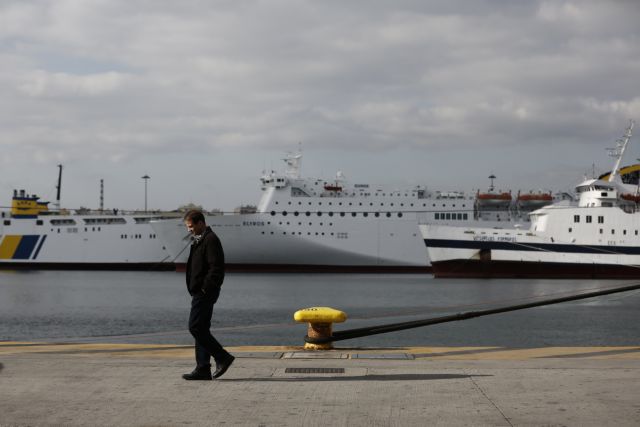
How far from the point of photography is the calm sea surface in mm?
19016

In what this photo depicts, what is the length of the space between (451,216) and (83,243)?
30.5 m

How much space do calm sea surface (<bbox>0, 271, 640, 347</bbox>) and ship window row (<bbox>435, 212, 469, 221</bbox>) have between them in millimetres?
11445

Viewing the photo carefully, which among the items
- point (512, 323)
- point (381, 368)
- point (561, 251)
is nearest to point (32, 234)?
point (561, 251)

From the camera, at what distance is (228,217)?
5900cm

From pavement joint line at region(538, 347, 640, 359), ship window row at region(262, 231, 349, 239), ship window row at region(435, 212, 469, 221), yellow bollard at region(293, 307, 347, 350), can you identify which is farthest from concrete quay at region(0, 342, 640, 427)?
ship window row at region(435, 212, 469, 221)

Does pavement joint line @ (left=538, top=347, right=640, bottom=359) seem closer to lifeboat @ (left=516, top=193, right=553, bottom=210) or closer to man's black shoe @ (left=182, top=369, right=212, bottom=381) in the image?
man's black shoe @ (left=182, top=369, right=212, bottom=381)

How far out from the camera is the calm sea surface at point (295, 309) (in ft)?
62.4

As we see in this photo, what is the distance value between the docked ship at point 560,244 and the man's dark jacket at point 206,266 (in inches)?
1769

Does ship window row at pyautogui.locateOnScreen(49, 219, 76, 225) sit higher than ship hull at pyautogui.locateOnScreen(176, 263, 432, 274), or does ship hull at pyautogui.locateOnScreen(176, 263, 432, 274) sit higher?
ship window row at pyautogui.locateOnScreen(49, 219, 76, 225)

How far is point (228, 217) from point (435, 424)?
5500 cm

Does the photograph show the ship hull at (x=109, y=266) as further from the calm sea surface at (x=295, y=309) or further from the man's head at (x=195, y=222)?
the man's head at (x=195, y=222)

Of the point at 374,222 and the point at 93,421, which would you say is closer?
the point at 93,421

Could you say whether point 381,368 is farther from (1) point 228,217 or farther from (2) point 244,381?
(1) point 228,217

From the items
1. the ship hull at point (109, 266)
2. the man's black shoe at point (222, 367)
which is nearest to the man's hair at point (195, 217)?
the man's black shoe at point (222, 367)
